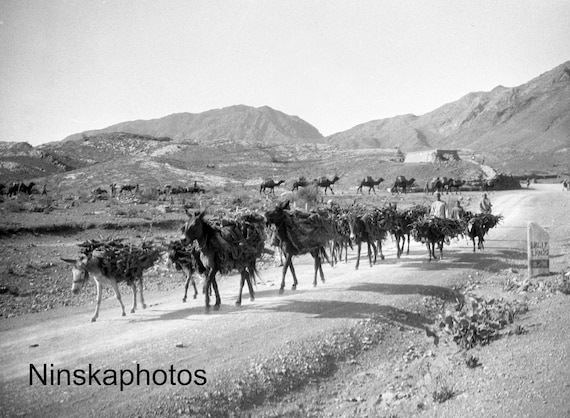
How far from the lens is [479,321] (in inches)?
311

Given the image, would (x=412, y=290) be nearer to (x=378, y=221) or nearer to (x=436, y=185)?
(x=378, y=221)

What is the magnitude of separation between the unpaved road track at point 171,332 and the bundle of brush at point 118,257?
1.08 metres

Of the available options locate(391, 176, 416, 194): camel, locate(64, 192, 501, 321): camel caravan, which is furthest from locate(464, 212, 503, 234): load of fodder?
locate(391, 176, 416, 194): camel

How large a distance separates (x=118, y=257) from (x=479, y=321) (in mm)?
8586

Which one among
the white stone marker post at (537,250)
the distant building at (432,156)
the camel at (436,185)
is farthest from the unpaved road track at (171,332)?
the distant building at (432,156)

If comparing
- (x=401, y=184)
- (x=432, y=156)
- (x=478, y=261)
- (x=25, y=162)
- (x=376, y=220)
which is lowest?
(x=478, y=261)

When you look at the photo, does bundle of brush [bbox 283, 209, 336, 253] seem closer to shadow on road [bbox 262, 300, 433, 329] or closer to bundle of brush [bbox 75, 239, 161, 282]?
shadow on road [bbox 262, 300, 433, 329]

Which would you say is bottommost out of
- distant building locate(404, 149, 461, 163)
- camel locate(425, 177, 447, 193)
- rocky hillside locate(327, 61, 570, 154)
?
camel locate(425, 177, 447, 193)

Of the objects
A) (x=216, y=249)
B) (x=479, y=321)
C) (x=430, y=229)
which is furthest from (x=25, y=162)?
(x=479, y=321)

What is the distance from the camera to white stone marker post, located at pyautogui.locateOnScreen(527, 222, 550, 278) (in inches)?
439

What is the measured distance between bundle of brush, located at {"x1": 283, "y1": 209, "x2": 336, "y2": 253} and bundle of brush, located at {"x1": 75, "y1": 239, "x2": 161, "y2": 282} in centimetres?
416

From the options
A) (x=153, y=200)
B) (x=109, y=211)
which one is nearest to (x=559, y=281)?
(x=109, y=211)

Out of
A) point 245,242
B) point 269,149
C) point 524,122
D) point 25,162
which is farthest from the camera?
point 524,122

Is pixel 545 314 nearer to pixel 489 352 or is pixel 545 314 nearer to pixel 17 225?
pixel 489 352
